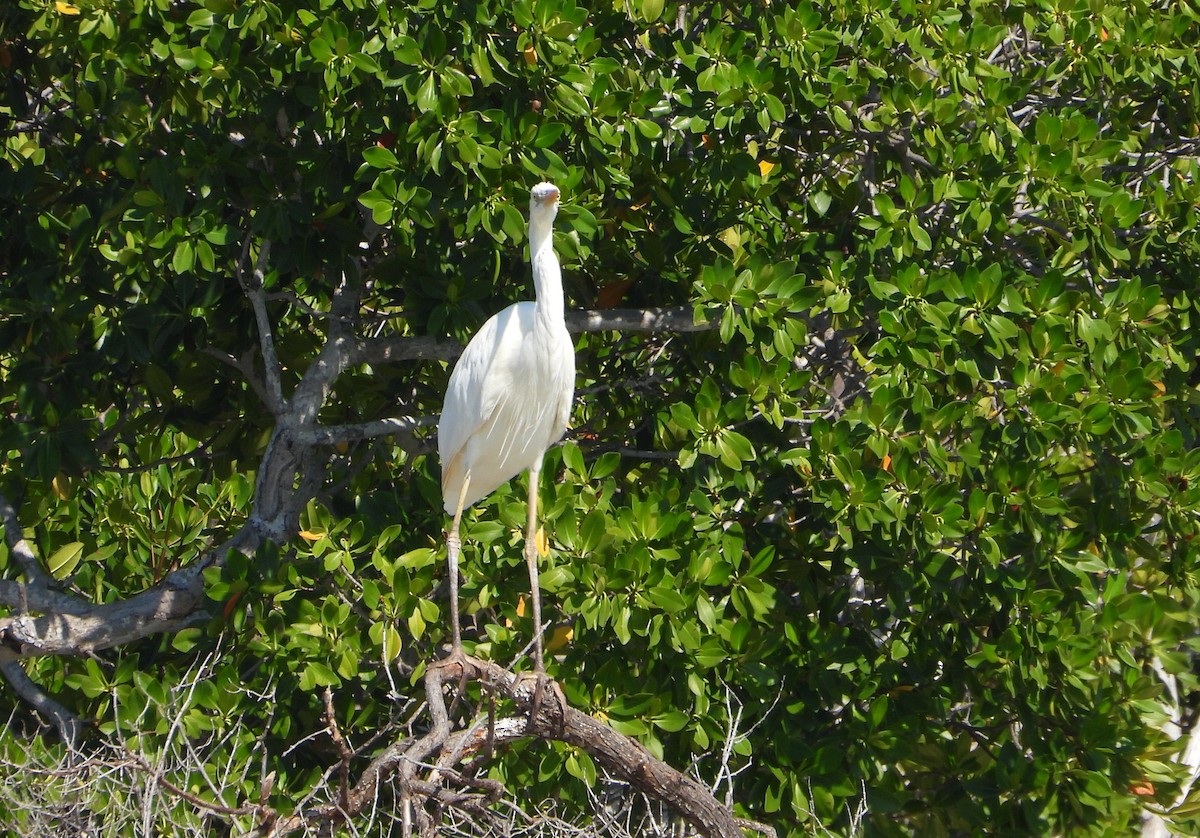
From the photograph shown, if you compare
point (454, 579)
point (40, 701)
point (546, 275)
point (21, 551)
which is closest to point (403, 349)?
point (546, 275)

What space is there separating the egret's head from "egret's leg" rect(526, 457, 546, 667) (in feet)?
2.91

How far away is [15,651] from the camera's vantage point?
4.09 metres

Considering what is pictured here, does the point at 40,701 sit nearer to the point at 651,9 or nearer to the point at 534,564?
the point at 534,564

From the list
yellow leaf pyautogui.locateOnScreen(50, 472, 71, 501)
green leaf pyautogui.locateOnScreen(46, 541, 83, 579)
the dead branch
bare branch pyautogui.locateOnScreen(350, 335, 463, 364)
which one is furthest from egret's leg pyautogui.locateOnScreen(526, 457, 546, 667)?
green leaf pyautogui.locateOnScreen(46, 541, 83, 579)

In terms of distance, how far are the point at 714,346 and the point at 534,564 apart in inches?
37.0

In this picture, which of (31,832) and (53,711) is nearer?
(31,832)

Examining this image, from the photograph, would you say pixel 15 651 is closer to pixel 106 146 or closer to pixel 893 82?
pixel 106 146

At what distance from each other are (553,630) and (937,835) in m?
1.38

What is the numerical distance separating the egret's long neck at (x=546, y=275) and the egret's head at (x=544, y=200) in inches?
3.0

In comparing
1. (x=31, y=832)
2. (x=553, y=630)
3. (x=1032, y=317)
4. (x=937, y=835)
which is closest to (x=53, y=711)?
(x=31, y=832)

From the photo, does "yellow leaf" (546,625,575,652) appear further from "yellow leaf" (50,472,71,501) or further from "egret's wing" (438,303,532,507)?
"yellow leaf" (50,472,71,501)

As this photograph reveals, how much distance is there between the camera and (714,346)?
4.13 metres

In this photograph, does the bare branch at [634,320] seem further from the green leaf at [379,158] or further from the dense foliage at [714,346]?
the green leaf at [379,158]

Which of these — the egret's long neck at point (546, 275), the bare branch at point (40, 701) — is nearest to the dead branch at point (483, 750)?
the egret's long neck at point (546, 275)
